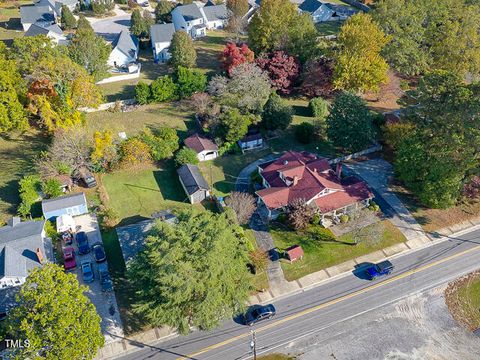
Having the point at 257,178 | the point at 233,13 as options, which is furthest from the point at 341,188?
the point at 233,13

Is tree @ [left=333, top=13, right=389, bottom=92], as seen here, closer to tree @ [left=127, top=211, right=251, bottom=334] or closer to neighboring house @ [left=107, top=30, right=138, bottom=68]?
tree @ [left=127, top=211, right=251, bottom=334]

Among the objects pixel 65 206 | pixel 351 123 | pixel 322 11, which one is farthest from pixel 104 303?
pixel 322 11

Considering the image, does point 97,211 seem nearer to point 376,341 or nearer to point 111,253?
point 111,253

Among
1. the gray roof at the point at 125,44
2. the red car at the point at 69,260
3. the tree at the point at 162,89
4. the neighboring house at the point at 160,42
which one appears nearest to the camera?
the red car at the point at 69,260

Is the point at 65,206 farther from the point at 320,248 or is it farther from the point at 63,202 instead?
the point at 320,248

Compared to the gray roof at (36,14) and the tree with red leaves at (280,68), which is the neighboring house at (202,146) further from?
the gray roof at (36,14)

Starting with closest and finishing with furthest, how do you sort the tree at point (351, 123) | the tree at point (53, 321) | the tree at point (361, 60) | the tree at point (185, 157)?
the tree at point (53, 321) < the tree at point (185, 157) < the tree at point (351, 123) < the tree at point (361, 60)

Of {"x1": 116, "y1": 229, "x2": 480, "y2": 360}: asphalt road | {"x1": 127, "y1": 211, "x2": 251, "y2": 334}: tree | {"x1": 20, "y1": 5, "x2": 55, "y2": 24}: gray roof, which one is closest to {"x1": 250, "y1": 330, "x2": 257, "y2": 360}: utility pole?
{"x1": 116, "y1": 229, "x2": 480, "y2": 360}: asphalt road

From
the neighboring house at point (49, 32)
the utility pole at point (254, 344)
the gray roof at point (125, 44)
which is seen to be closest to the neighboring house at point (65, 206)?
the utility pole at point (254, 344)
